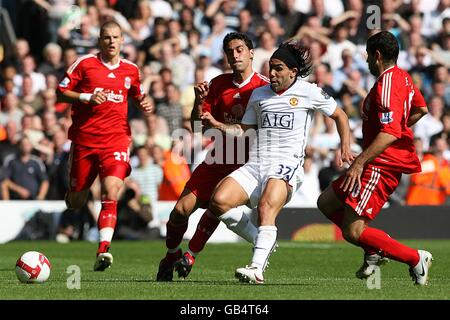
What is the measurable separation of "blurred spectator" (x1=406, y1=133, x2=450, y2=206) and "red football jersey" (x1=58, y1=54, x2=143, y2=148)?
28.6ft

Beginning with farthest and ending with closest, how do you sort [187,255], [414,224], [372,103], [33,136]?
1. [33,136]
2. [414,224]
3. [187,255]
4. [372,103]

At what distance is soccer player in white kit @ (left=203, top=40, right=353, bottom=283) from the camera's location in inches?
443

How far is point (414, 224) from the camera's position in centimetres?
2108

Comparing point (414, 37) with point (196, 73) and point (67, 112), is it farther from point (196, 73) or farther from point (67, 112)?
point (67, 112)

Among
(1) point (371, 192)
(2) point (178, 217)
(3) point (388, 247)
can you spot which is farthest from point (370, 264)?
(2) point (178, 217)

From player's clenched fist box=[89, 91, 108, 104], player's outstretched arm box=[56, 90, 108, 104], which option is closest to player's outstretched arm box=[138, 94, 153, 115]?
player's outstretched arm box=[56, 90, 108, 104]

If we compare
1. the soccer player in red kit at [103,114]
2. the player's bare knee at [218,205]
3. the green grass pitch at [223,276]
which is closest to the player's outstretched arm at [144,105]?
the soccer player in red kit at [103,114]

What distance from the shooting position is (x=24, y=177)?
70.8 ft

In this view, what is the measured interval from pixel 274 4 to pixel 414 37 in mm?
3143

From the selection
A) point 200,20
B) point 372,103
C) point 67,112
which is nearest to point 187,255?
point 372,103

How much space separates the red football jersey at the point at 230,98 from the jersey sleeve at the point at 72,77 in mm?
2657

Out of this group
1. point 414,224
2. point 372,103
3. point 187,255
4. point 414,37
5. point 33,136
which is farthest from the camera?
point 414,37

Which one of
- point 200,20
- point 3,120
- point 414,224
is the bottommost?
point 414,224

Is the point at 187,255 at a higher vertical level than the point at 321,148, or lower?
higher
